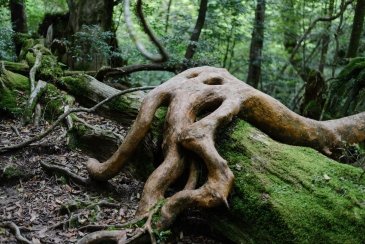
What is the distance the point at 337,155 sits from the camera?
5539 mm

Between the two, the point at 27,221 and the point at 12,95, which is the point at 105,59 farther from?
the point at 27,221

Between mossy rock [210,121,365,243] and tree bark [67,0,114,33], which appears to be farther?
tree bark [67,0,114,33]

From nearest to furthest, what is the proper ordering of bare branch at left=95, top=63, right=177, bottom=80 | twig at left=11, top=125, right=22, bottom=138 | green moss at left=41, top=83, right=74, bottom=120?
twig at left=11, top=125, right=22, bottom=138 → green moss at left=41, top=83, right=74, bottom=120 → bare branch at left=95, top=63, right=177, bottom=80

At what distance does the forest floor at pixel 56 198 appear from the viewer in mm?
4188

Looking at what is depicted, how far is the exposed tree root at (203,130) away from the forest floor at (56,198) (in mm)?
375

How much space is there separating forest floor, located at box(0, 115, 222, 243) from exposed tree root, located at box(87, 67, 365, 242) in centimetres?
38

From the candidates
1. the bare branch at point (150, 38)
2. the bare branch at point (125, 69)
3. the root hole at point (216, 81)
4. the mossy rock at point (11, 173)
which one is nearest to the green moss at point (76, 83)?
the bare branch at point (125, 69)

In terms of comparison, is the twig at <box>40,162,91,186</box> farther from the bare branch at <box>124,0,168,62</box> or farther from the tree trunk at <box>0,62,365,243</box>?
the bare branch at <box>124,0,168,62</box>

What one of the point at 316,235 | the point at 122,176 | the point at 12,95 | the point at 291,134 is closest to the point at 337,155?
the point at 291,134

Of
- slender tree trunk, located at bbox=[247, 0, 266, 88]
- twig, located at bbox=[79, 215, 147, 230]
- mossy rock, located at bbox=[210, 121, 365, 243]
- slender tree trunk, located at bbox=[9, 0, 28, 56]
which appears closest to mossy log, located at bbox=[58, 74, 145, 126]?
mossy rock, located at bbox=[210, 121, 365, 243]

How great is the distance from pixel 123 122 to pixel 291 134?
2.80m

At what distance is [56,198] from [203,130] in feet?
7.07

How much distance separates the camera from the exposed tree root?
396cm

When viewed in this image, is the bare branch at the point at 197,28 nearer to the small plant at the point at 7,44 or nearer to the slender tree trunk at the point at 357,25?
the slender tree trunk at the point at 357,25
